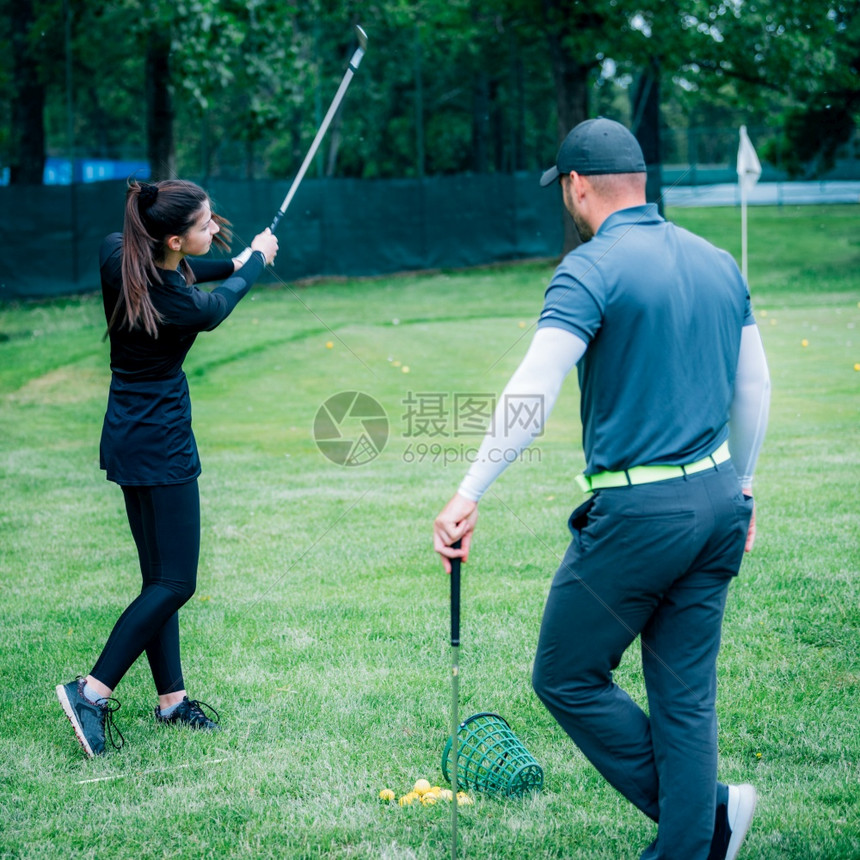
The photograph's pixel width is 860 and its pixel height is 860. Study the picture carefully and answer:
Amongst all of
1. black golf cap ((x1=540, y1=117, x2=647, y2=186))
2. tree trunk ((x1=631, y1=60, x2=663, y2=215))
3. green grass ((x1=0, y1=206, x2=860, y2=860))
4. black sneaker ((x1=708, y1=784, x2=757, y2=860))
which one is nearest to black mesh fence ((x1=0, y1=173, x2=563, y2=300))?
tree trunk ((x1=631, y1=60, x2=663, y2=215))

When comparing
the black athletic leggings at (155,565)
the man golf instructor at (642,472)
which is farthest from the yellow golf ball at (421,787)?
the black athletic leggings at (155,565)

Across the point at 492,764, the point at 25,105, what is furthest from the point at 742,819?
the point at 25,105

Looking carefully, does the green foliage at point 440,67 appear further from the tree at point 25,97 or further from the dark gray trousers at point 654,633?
the dark gray trousers at point 654,633

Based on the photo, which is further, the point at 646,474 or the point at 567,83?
the point at 567,83

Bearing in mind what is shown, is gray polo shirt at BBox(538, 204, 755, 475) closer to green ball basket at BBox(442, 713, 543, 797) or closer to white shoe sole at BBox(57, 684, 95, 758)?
green ball basket at BBox(442, 713, 543, 797)

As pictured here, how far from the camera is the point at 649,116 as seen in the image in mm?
25766

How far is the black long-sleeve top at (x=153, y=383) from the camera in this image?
12.8 feet

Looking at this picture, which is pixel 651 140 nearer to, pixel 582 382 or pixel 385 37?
pixel 385 37

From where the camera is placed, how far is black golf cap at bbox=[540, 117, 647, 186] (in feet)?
9.27

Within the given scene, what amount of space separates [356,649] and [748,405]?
2514 millimetres

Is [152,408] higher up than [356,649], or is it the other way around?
[152,408]

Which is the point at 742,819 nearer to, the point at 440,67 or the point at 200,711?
the point at 200,711

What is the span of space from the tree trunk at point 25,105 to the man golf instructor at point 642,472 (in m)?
23.2

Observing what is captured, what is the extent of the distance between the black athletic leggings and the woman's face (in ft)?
2.82
